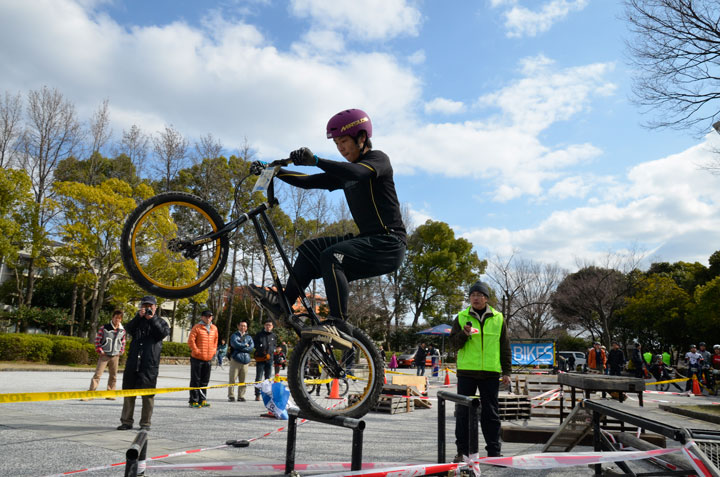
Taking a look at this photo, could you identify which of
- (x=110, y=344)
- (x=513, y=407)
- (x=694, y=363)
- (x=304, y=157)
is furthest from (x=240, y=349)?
(x=694, y=363)

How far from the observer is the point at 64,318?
92.7 ft

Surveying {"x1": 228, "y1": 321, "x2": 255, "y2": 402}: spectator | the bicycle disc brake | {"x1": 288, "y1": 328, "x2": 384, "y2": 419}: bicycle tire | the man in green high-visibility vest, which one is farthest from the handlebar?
{"x1": 228, "y1": 321, "x2": 255, "y2": 402}: spectator

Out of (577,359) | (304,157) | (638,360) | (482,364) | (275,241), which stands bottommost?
(577,359)

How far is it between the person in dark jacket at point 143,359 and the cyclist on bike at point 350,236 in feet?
15.3

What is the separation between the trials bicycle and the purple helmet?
1.55ft

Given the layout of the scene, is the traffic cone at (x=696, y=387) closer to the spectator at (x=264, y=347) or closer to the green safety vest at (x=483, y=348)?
the spectator at (x=264, y=347)

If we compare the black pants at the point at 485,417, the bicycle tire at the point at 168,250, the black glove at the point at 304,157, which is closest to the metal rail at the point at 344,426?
the bicycle tire at the point at 168,250

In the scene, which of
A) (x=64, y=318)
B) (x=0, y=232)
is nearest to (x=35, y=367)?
(x=0, y=232)

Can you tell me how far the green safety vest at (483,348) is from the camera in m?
5.79

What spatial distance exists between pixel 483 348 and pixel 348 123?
363 cm

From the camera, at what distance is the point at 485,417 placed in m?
5.77

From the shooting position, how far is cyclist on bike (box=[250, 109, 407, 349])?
3.20 metres

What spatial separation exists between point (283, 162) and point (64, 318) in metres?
30.8

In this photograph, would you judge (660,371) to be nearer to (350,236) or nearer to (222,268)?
(350,236)
